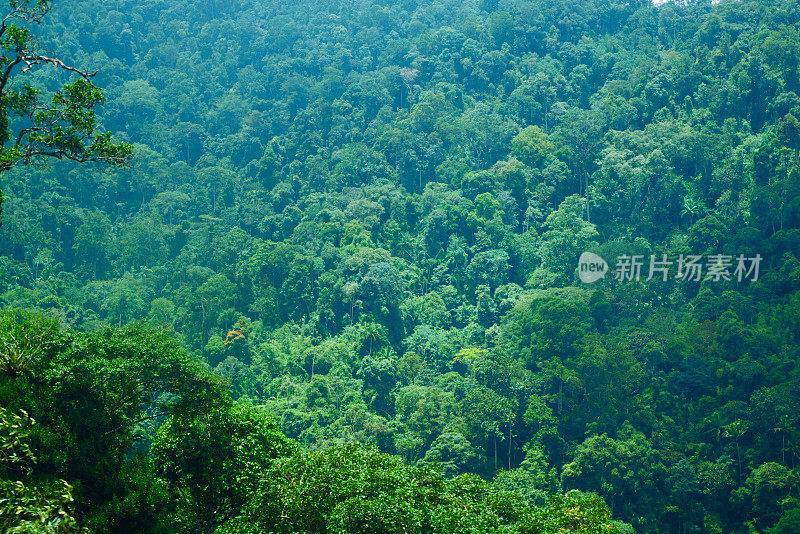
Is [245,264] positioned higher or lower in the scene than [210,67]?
lower

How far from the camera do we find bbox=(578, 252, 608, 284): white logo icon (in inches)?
1415

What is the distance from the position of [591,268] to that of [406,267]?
1041 centimetres

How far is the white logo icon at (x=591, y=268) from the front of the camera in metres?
35.9

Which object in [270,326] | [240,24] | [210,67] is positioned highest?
[240,24]

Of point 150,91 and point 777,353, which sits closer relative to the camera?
point 777,353

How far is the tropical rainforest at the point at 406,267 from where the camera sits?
10.8m

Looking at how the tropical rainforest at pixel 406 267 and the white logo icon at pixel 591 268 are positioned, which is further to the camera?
the white logo icon at pixel 591 268

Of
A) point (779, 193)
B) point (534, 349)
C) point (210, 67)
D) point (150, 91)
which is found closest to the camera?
point (534, 349)

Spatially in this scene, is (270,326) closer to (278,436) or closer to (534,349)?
(534,349)

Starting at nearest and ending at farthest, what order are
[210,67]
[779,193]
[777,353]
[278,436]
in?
[278,436], [777,353], [779,193], [210,67]

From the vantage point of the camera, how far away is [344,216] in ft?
140

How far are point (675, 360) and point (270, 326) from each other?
813 inches

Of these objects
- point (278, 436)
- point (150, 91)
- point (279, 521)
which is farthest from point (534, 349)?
point (150, 91)

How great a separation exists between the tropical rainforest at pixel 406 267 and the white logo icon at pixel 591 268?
0.38 m
